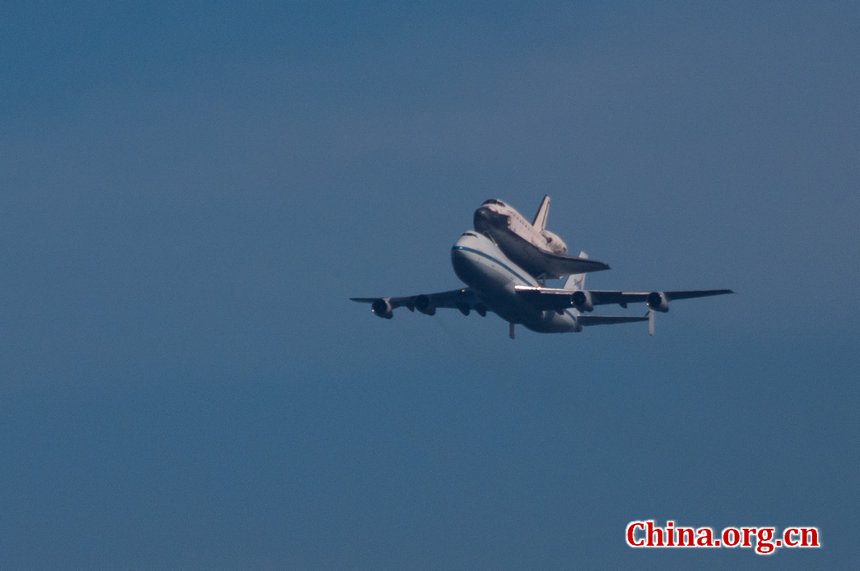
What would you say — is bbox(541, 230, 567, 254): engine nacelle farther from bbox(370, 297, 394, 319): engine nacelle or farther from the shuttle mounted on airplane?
bbox(370, 297, 394, 319): engine nacelle

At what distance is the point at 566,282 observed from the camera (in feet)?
518

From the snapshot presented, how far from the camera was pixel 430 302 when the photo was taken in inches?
5723

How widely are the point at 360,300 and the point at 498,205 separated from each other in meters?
16.3

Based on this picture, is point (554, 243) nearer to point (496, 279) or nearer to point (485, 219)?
point (485, 219)

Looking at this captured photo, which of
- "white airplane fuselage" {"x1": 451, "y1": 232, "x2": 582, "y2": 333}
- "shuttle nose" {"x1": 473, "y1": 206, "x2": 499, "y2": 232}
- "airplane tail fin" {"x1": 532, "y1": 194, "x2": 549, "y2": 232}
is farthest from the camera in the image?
"airplane tail fin" {"x1": 532, "y1": 194, "x2": 549, "y2": 232}

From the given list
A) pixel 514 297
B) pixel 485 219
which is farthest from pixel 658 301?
pixel 485 219

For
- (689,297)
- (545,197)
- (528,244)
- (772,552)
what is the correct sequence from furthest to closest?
(545,197) < (528,244) < (689,297) < (772,552)

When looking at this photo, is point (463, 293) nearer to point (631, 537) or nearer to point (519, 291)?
point (519, 291)

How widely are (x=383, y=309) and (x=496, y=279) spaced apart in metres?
16.7

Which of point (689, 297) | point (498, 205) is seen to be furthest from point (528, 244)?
point (689, 297)

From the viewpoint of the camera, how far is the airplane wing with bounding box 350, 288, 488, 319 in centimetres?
14338

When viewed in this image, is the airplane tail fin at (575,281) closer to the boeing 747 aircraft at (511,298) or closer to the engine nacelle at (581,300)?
the boeing 747 aircraft at (511,298)

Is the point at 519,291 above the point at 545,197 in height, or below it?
below

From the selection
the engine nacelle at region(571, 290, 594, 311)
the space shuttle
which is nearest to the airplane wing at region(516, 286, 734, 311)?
the engine nacelle at region(571, 290, 594, 311)
